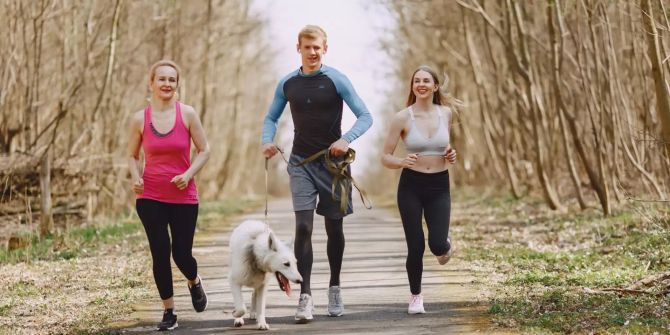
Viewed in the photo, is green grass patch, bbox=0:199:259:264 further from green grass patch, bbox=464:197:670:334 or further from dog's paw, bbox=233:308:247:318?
dog's paw, bbox=233:308:247:318

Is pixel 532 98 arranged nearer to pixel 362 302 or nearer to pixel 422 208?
pixel 362 302

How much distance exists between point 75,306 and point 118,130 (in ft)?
56.4

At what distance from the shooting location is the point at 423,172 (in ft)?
27.7

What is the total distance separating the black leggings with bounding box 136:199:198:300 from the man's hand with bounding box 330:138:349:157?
119cm

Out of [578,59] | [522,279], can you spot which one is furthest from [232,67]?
[522,279]

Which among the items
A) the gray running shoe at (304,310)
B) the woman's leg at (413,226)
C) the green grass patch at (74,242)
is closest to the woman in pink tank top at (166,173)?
the gray running shoe at (304,310)

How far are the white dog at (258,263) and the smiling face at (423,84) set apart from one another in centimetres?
174

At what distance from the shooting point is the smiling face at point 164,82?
25.8 feet

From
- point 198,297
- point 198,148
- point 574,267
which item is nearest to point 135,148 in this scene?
point 198,148

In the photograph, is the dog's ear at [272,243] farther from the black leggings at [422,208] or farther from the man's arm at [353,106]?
the black leggings at [422,208]

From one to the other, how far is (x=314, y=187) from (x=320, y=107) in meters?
0.65

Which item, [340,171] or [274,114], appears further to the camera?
[274,114]

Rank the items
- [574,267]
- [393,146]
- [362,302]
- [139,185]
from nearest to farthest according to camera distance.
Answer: [139,185], [393,146], [362,302], [574,267]

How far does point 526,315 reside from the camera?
27.1 ft
